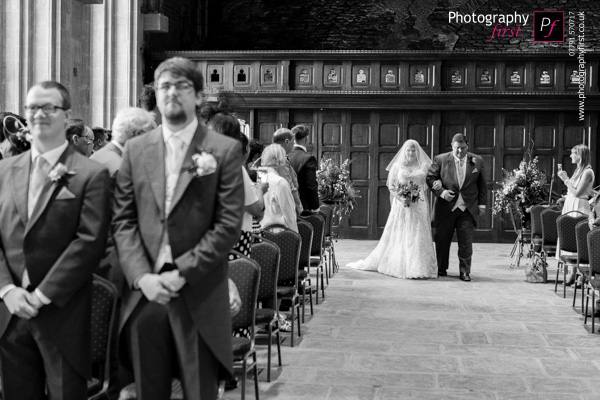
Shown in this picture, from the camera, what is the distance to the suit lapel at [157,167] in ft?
11.4

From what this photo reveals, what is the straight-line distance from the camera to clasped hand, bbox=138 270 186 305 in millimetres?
3332

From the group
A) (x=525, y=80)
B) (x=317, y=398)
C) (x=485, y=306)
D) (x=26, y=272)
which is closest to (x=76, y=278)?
(x=26, y=272)

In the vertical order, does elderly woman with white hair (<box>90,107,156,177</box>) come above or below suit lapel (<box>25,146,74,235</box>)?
above

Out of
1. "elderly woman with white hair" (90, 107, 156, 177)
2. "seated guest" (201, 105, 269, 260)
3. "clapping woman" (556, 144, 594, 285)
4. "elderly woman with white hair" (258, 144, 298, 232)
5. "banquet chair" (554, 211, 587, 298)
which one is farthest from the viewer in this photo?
"clapping woman" (556, 144, 594, 285)

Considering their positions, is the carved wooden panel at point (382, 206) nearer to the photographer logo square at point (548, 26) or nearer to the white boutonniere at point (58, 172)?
the photographer logo square at point (548, 26)

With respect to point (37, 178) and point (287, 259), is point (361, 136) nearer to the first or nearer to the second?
point (287, 259)

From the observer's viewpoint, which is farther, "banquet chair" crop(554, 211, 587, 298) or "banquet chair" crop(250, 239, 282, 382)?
"banquet chair" crop(554, 211, 587, 298)

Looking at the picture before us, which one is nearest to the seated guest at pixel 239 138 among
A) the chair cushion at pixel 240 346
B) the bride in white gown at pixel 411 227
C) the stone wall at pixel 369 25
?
the chair cushion at pixel 240 346

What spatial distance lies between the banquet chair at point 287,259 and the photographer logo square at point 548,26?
13.5 metres

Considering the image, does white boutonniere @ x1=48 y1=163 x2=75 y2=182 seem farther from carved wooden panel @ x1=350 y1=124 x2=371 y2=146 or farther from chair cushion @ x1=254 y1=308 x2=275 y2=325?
carved wooden panel @ x1=350 y1=124 x2=371 y2=146

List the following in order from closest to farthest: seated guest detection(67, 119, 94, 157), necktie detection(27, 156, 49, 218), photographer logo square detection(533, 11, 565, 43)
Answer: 1. necktie detection(27, 156, 49, 218)
2. seated guest detection(67, 119, 94, 157)
3. photographer logo square detection(533, 11, 565, 43)

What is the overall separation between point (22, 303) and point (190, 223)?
30.7 inches

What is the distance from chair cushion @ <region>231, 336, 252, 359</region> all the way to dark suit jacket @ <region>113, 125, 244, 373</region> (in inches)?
50.3

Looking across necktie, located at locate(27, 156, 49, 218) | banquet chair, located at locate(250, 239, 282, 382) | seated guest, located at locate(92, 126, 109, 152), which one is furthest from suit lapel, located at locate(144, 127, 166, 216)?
seated guest, located at locate(92, 126, 109, 152)
